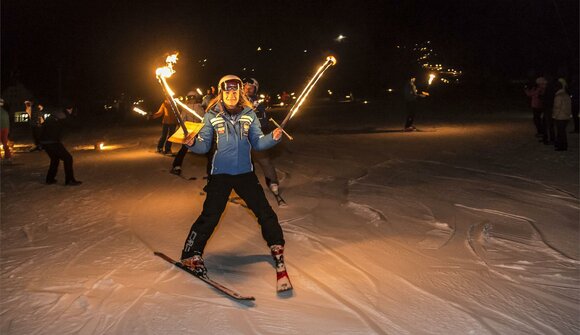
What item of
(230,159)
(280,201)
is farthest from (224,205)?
(280,201)

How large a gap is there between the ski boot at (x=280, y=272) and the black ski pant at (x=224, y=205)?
0.06 metres

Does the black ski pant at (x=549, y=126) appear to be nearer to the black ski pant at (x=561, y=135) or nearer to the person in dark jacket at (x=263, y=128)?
the black ski pant at (x=561, y=135)

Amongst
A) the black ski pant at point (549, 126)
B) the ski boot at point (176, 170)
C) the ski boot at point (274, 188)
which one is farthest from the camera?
the black ski pant at point (549, 126)

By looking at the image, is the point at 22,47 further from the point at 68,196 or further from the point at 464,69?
the point at 464,69

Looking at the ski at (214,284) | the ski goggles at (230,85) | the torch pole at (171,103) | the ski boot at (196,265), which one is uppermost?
the ski goggles at (230,85)

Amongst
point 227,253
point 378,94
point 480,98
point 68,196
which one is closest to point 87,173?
point 68,196

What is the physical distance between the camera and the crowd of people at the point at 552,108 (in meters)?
12.1

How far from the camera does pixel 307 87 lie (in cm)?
489

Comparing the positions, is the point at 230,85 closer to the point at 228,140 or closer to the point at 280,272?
the point at 228,140

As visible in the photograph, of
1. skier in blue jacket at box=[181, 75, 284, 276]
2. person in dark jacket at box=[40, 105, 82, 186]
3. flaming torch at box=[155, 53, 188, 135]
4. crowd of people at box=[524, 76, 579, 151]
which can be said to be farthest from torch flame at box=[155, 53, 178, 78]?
crowd of people at box=[524, 76, 579, 151]

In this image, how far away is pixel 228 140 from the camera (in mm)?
4816

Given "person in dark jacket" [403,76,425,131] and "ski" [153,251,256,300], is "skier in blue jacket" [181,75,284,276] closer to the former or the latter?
"ski" [153,251,256,300]

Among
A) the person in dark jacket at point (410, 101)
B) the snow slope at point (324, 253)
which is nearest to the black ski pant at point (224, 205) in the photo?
the snow slope at point (324, 253)

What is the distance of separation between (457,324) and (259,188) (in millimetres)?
2101
